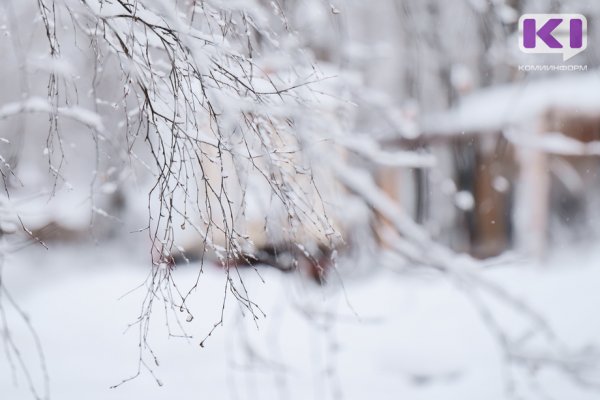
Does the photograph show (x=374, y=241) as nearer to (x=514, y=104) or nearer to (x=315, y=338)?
(x=315, y=338)

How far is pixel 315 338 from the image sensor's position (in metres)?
3.43

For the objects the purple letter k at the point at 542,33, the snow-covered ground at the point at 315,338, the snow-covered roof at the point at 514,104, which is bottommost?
the snow-covered ground at the point at 315,338

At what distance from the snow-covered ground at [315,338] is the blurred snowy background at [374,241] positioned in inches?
0.5

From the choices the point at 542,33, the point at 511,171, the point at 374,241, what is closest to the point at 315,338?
the point at 374,241

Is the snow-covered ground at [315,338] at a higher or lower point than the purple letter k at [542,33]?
lower

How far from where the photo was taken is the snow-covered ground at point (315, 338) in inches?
129

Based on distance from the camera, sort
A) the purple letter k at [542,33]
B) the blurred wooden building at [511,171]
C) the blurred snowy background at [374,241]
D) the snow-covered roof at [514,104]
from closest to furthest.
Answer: the blurred snowy background at [374,241]
the purple letter k at [542,33]
the snow-covered roof at [514,104]
the blurred wooden building at [511,171]

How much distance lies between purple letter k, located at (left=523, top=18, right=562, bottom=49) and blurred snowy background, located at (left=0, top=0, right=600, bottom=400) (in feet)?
0.24

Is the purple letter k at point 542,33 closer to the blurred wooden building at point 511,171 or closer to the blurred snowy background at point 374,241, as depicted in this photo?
the blurred snowy background at point 374,241

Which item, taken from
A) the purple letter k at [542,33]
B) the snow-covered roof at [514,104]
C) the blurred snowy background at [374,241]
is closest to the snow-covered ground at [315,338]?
the blurred snowy background at [374,241]

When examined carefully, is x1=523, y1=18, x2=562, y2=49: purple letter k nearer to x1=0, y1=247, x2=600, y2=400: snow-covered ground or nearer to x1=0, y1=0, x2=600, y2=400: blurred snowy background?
x1=0, y1=0, x2=600, y2=400: blurred snowy background

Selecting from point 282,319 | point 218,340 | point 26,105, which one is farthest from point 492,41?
point 26,105

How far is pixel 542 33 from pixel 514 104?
31.6 inches

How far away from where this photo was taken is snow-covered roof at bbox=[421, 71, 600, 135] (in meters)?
3.84
